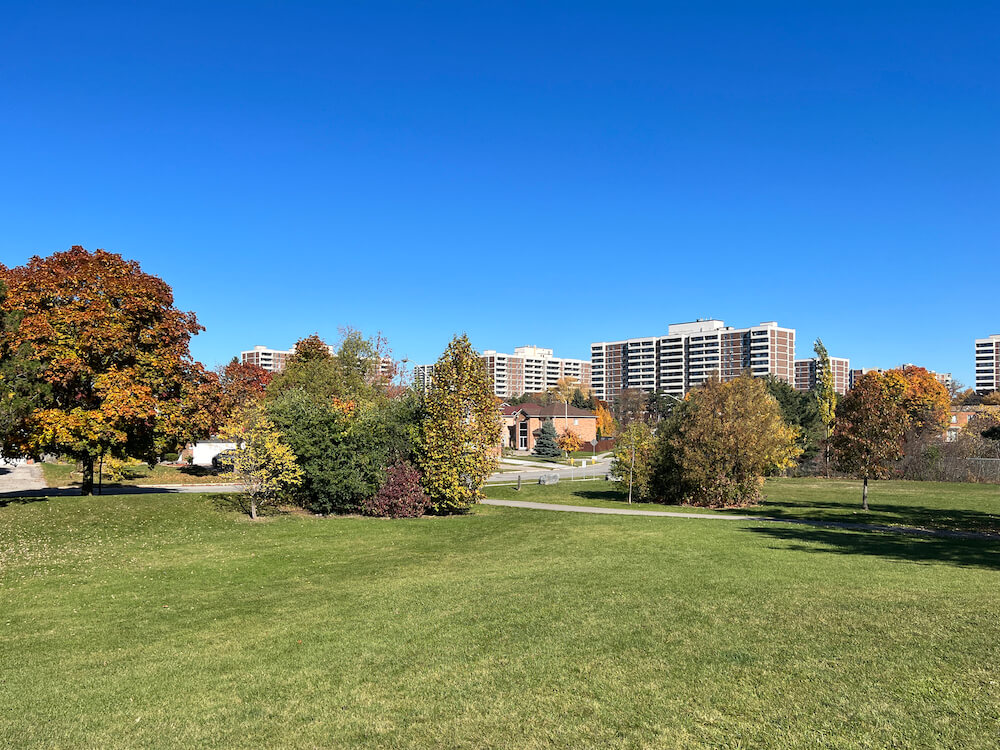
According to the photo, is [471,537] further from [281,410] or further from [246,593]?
[281,410]

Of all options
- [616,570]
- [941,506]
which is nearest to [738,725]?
[616,570]

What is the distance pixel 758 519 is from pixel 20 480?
1493 inches

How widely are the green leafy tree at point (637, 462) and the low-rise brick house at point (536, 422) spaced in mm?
56784

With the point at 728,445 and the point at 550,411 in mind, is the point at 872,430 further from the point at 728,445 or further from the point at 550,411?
the point at 550,411

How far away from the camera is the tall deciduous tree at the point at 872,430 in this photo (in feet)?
98.6

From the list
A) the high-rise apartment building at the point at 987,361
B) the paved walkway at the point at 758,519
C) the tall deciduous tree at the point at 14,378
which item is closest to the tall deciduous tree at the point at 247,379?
the tall deciduous tree at the point at 14,378

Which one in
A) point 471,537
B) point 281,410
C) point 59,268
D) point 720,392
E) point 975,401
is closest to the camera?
point 471,537

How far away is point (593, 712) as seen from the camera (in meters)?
6.05

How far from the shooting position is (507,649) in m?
8.06

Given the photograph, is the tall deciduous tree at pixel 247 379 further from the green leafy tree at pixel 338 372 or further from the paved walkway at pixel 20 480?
the paved walkway at pixel 20 480

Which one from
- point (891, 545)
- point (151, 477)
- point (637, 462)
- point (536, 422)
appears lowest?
point (151, 477)

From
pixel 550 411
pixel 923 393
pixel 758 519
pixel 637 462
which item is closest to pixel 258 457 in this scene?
pixel 637 462

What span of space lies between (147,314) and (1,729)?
862 inches

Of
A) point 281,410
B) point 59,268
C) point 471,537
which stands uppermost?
point 59,268
